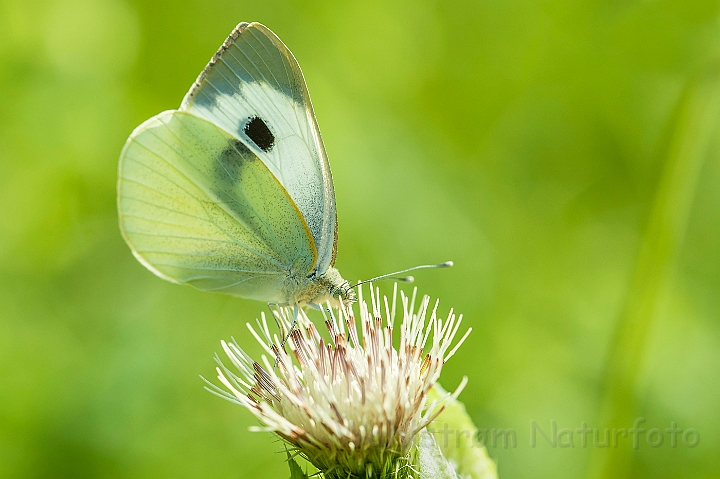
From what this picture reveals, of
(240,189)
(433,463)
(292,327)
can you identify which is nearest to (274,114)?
(240,189)

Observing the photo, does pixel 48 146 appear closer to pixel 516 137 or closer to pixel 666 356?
pixel 516 137

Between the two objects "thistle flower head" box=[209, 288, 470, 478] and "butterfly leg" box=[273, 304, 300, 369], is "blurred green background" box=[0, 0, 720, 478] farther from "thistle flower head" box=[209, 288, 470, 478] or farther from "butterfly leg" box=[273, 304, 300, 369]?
"thistle flower head" box=[209, 288, 470, 478]

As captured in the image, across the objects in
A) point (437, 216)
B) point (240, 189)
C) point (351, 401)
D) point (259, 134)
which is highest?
point (259, 134)

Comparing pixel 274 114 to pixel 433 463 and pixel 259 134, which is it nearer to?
pixel 259 134

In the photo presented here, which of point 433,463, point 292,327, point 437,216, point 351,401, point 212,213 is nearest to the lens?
point 433,463

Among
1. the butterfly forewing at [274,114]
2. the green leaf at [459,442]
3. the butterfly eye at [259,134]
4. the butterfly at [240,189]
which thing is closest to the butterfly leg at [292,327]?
the butterfly at [240,189]

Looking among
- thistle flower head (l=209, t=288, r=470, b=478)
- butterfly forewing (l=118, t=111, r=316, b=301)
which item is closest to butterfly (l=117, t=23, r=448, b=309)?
butterfly forewing (l=118, t=111, r=316, b=301)

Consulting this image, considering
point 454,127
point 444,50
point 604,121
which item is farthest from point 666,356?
point 444,50

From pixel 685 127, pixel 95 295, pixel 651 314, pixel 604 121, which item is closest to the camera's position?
pixel 651 314
